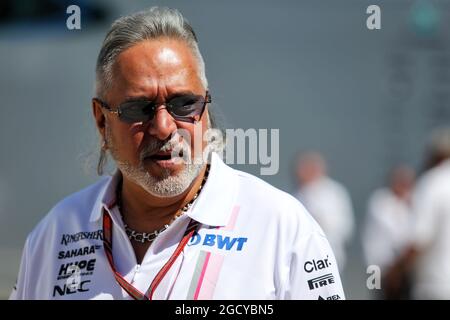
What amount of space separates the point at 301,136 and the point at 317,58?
3.04ft

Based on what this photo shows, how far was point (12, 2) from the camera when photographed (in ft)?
31.2

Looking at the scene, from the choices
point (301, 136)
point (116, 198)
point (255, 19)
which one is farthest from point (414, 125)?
point (116, 198)

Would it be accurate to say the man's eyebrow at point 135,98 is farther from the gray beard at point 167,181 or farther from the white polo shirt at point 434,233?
the white polo shirt at point 434,233

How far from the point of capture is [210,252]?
2643 mm

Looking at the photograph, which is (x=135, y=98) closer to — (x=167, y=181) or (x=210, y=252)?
(x=167, y=181)

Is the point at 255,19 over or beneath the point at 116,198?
over

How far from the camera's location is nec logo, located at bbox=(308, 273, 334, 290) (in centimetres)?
253

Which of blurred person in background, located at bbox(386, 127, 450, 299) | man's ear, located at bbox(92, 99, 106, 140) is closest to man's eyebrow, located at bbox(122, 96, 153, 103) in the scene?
man's ear, located at bbox(92, 99, 106, 140)

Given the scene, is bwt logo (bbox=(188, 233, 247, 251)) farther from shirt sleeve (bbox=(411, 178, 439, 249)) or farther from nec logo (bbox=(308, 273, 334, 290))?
shirt sleeve (bbox=(411, 178, 439, 249))

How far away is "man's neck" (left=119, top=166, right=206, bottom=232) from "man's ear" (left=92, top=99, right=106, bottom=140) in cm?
22

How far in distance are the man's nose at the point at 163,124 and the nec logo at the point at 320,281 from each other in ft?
2.07

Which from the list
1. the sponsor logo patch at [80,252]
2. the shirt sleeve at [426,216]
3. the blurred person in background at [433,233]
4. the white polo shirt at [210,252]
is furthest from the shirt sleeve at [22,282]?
the shirt sleeve at [426,216]

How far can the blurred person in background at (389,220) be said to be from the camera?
7945mm

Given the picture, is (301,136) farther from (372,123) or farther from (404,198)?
(404,198)
